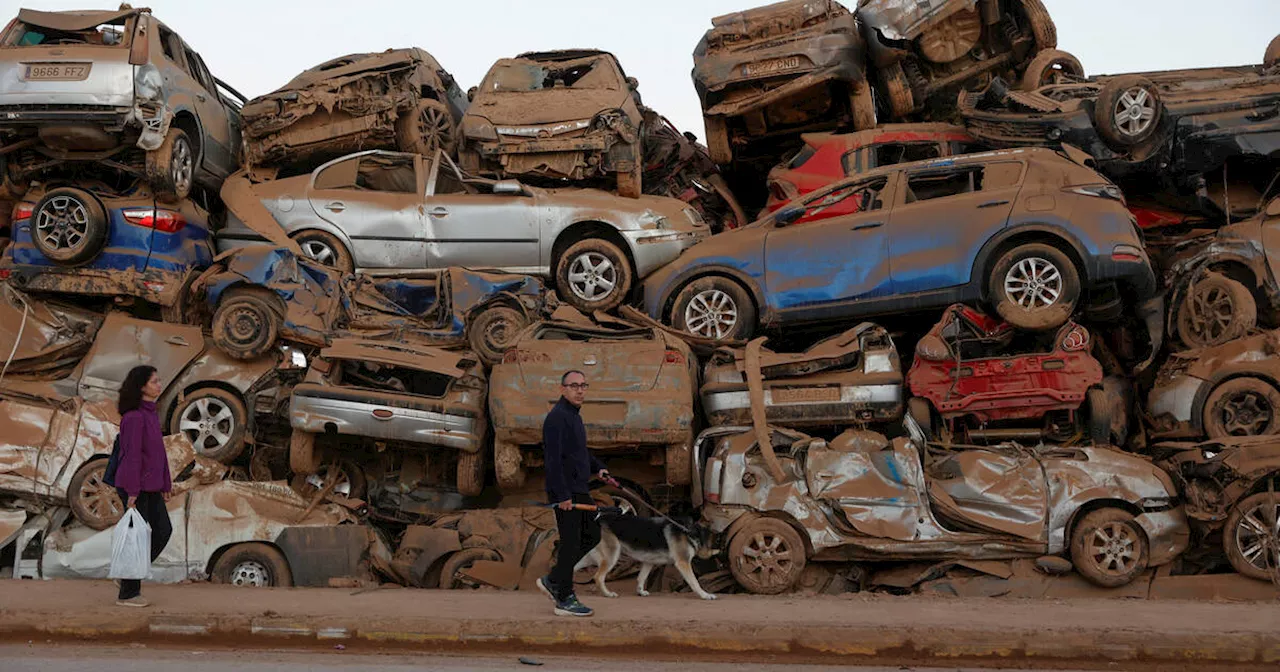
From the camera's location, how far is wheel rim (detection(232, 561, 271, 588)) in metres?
9.70

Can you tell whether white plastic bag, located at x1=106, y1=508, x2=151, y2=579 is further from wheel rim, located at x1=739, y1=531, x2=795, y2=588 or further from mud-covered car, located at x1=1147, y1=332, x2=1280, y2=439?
mud-covered car, located at x1=1147, y1=332, x2=1280, y2=439

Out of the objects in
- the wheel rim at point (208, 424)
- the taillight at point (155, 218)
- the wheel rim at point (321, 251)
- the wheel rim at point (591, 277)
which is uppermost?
the taillight at point (155, 218)

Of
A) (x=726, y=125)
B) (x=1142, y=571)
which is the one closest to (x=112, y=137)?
(x=726, y=125)

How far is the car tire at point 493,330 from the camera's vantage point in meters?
11.6

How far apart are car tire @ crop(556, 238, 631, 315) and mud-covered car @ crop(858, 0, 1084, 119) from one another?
4.18m

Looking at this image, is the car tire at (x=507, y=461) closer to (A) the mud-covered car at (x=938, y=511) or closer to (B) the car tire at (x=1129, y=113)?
(A) the mud-covered car at (x=938, y=511)

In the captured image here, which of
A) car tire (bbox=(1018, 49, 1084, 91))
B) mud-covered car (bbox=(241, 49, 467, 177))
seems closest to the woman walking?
mud-covered car (bbox=(241, 49, 467, 177))

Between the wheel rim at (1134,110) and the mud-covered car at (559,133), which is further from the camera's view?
the mud-covered car at (559,133)

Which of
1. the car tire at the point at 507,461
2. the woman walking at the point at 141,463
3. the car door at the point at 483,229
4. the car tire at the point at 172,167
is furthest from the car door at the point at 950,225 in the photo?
the car tire at the point at 172,167

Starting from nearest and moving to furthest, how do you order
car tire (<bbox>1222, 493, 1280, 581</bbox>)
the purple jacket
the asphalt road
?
1. the asphalt road
2. the purple jacket
3. car tire (<bbox>1222, 493, 1280, 581</bbox>)

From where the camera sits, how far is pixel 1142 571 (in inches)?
369

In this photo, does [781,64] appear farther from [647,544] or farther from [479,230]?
[647,544]

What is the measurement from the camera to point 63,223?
12070 millimetres

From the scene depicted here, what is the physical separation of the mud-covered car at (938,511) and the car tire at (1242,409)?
115cm
